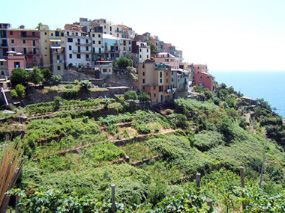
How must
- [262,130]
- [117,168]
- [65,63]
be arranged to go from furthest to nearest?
1. [262,130]
2. [65,63]
3. [117,168]

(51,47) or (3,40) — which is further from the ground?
(3,40)

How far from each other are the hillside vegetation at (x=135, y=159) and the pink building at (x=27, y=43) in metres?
14.8

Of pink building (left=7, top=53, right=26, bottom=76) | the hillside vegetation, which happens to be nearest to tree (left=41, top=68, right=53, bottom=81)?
pink building (left=7, top=53, right=26, bottom=76)

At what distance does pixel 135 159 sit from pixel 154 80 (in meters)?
16.7

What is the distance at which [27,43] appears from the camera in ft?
122

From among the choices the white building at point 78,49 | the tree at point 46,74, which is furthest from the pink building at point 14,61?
the white building at point 78,49

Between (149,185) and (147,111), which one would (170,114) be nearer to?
(147,111)

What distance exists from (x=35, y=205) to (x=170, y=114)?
76.8ft

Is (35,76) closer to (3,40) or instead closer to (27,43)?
(27,43)

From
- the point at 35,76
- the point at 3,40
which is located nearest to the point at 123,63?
the point at 35,76

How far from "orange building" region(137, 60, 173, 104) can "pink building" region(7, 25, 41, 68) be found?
51.9 ft

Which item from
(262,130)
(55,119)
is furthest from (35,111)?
(262,130)

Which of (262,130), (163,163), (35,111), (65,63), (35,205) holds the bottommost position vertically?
(262,130)

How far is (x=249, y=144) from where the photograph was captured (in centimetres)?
3070
